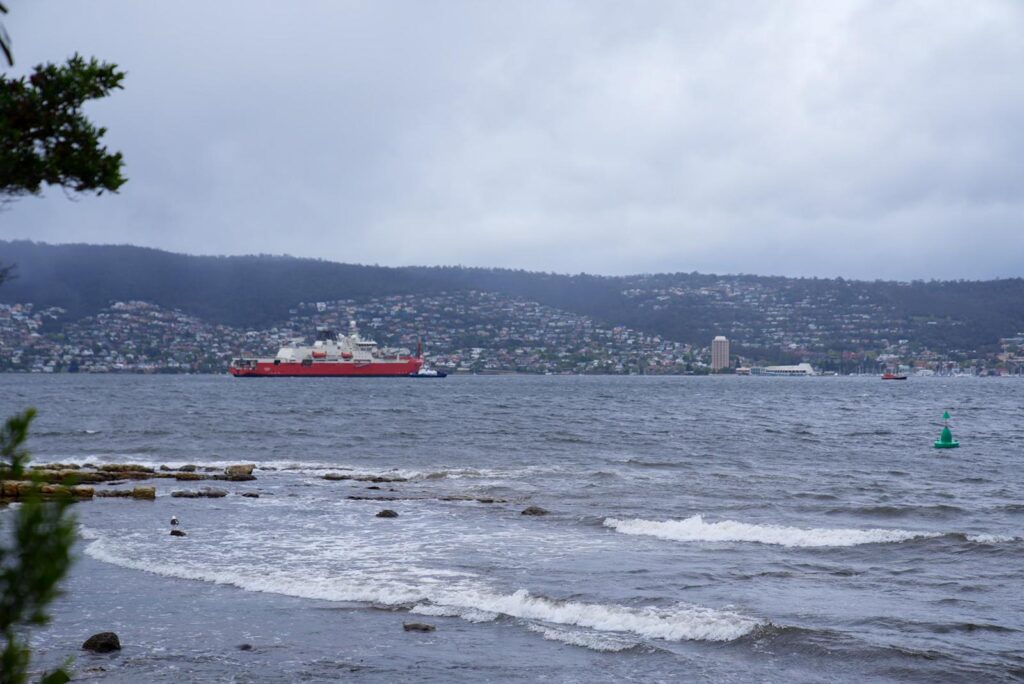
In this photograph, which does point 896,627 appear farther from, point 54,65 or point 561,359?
point 561,359

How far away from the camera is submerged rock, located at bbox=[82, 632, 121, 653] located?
9617 mm

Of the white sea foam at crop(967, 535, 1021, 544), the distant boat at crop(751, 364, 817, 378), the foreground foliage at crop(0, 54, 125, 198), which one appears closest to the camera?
the foreground foliage at crop(0, 54, 125, 198)

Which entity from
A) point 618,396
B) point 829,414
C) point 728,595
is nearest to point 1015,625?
point 728,595

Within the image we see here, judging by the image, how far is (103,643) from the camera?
9641 millimetres

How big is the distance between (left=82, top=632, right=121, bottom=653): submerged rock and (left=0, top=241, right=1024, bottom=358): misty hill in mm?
143348

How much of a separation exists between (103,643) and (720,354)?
158 meters

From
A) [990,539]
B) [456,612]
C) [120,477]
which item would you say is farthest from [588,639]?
[120,477]

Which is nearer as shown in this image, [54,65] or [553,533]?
[54,65]

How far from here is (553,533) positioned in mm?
17406

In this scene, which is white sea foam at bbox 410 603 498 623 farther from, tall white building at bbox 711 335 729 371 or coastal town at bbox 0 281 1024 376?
tall white building at bbox 711 335 729 371

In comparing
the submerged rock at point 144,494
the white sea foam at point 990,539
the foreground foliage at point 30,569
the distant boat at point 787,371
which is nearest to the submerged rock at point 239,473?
Answer: the submerged rock at point 144,494

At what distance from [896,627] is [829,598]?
1.59 meters

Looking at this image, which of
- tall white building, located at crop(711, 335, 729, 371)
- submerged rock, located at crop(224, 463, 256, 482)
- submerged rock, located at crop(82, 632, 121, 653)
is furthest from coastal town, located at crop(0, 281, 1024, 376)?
submerged rock, located at crop(82, 632, 121, 653)

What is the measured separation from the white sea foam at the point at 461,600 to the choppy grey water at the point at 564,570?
40 mm
